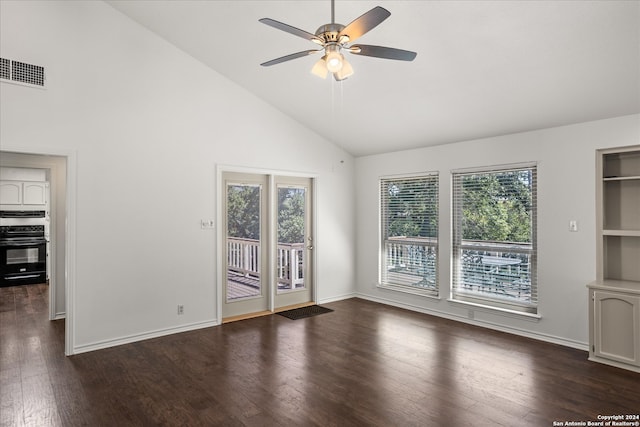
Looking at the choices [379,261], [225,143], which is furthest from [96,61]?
[379,261]

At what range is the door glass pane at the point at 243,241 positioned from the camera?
17.5 ft

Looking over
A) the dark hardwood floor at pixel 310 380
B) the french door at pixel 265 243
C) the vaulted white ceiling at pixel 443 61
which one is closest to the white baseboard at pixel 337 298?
the french door at pixel 265 243

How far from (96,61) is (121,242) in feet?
6.55

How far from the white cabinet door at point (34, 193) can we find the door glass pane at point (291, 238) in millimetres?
5589

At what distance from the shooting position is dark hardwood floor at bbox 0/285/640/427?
279 cm

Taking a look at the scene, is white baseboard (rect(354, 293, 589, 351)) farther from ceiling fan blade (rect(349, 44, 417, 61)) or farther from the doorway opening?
the doorway opening

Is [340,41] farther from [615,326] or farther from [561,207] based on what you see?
[615,326]

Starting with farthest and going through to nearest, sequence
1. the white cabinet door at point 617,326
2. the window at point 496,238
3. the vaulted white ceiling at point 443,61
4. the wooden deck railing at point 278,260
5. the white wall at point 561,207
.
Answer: the wooden deck railing at point 278,260, the window at point 496,238, the white wall at point 561,207, the white cabinet door at point 617,326, the vaulted white ceiling at point 443,61

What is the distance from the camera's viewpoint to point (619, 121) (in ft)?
12.7

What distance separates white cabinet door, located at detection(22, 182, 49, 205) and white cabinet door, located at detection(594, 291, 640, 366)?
377 inches

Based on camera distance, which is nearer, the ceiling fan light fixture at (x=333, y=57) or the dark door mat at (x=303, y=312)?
the ceiling fan light fixture at (x=333, y=57)

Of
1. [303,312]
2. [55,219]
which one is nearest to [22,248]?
[55,219]

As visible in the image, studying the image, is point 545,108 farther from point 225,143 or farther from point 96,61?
point 96,61

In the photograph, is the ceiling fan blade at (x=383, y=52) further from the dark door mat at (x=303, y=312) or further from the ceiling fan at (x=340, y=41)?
the dark door mat at (x=303, y=312)
